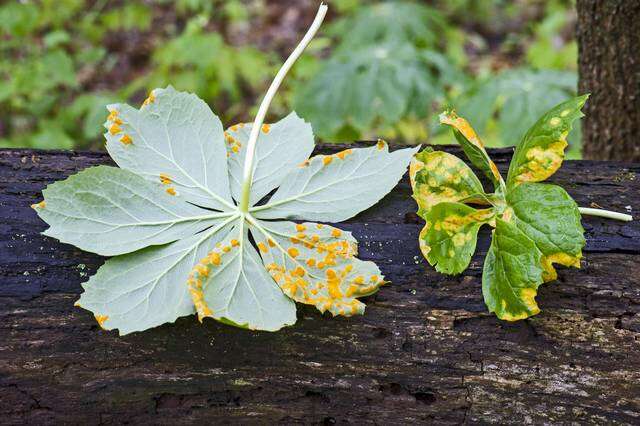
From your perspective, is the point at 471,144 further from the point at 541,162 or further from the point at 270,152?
the point at 270,152

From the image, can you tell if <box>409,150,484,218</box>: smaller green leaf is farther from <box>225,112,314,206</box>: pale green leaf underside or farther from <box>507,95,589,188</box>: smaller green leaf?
<box>225,112,314,206</box>: pale green leaf underside

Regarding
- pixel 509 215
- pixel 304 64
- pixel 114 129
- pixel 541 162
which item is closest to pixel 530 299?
pixel 509 215

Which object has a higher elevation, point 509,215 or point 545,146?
point 545,146

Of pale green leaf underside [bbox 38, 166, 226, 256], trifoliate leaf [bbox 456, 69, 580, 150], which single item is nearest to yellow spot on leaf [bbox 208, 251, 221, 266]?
pale green leaf underside [bbox 38, 166, 226, 256]

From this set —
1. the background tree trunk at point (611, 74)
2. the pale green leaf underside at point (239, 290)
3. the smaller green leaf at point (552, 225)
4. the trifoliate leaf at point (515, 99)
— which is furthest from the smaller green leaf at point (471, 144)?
the trifoliate leaf at point (515, 99)

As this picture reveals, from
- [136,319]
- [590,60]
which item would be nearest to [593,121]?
[590,60]

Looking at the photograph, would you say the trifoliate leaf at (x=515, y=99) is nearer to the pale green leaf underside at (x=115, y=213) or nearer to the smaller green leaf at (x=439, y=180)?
the smaller green leaf at (x=439, y=180)
